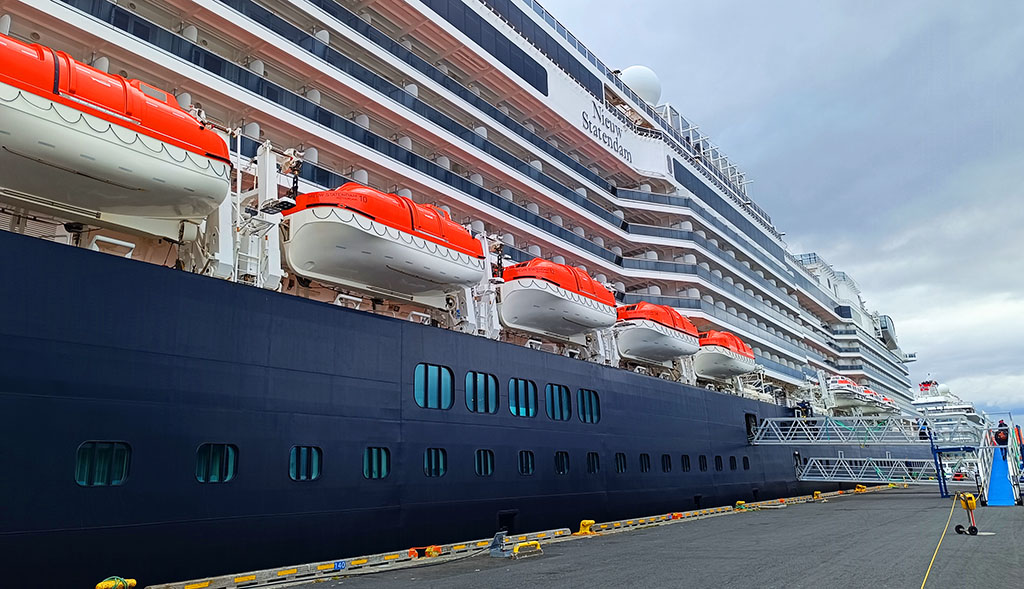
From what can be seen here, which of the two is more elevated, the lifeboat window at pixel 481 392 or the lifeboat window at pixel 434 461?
the lifeboat window at pixel 481 392

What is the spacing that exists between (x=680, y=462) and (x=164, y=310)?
14984mm

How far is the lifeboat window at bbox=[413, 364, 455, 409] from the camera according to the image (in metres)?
11.3

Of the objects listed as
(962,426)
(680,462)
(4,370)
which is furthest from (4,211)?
(962,426)

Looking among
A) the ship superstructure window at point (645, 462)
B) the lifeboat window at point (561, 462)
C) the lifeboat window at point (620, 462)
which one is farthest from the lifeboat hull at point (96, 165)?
the ship superstructure window at point (645, 462)

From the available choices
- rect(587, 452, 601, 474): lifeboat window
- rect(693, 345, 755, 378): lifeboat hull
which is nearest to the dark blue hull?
rect(587, 452, 601, 474): lifeboat window

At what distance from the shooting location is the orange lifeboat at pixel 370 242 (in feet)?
33.4

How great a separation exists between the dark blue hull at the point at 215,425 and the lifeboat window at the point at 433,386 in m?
0.17

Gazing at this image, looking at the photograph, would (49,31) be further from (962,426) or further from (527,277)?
(962,426)

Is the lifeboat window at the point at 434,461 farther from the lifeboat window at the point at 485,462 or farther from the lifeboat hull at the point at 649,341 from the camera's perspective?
the lifeboat hull at the point at 649,341

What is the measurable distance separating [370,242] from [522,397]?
4.91 meters

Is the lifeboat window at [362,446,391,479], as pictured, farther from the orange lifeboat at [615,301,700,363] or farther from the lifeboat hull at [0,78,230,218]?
the orange lifeboat at [615,301,700,363]

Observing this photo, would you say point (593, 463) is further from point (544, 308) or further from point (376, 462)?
point (376, 462)

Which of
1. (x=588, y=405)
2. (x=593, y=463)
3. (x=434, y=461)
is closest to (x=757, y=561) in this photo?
(x=434, y=461)

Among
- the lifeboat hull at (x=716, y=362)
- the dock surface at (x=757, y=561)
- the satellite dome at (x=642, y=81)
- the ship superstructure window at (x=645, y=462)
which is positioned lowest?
the dock surface at (x=757, y=561)
